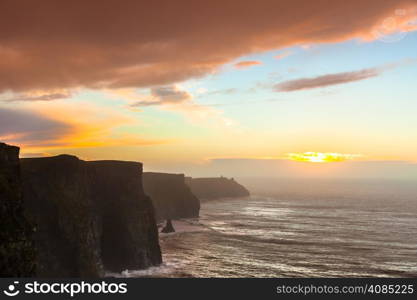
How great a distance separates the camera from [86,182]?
2297 inches

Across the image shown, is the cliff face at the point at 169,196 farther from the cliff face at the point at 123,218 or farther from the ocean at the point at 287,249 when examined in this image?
the cliff face at the point at 123,218

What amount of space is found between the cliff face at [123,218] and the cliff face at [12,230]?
107 feet

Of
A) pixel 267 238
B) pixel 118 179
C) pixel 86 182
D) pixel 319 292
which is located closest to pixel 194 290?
pixel 319 292

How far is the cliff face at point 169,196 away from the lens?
138 m

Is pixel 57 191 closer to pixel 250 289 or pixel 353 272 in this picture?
pixel 250 289

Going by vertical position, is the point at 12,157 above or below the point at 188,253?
above

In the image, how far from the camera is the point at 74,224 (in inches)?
2039

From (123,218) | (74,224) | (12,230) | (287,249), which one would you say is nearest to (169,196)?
(287,249)

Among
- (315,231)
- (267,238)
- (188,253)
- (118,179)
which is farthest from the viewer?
(315,231)

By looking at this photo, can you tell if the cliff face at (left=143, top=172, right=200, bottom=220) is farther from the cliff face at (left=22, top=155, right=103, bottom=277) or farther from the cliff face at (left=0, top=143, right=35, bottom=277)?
the cliff face at (left=0, top=143, right=35, bottom=277)

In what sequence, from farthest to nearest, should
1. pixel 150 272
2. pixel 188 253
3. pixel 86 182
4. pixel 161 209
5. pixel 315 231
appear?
pixel 161 209, pixel 315 231, pixel 188 253, pixel 150 272, pixel 86 182

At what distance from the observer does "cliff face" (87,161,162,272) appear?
65.9 metres

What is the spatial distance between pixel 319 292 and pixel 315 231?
98.9 meters

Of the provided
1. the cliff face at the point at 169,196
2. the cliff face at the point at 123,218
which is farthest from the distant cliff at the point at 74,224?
the cliff face at the point at 169,196
